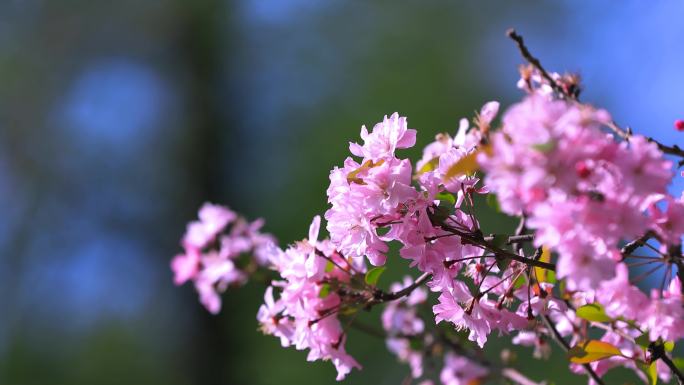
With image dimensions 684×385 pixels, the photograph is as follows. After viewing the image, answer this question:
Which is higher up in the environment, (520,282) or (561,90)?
(561,90)

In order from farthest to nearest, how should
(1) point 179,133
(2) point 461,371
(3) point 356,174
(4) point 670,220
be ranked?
(1) point 179,133 < (2) point 461,371 < (3) point 356,174 < (4) point 670,220

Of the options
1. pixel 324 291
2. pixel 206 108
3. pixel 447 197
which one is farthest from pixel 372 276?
pixel 206 108

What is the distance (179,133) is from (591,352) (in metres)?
6.64

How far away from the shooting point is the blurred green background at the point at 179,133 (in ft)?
21.3

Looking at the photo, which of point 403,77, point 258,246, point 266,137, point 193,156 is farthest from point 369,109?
point 258,246

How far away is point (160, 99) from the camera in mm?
7379

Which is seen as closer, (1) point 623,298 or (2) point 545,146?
(2) point 545,146

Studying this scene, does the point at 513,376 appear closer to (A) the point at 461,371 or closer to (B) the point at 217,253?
(A) the point at 461,371

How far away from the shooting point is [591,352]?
0.89m

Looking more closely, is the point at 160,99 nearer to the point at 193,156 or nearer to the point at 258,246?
the point at 193,156

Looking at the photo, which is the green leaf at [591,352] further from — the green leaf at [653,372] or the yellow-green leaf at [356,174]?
the yellow-green leaf at [356,174]

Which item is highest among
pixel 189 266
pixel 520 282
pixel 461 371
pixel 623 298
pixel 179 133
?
pixel 179 133

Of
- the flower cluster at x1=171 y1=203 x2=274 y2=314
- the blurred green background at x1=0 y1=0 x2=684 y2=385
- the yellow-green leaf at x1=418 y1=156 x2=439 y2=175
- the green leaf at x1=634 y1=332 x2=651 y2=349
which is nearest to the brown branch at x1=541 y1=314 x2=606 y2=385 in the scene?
the green leaf at x1=634 y1=332 x2=651 y2=349

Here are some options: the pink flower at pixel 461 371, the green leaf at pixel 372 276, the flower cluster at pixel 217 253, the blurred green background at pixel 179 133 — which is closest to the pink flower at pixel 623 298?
the green leaf at pixel 372 276
